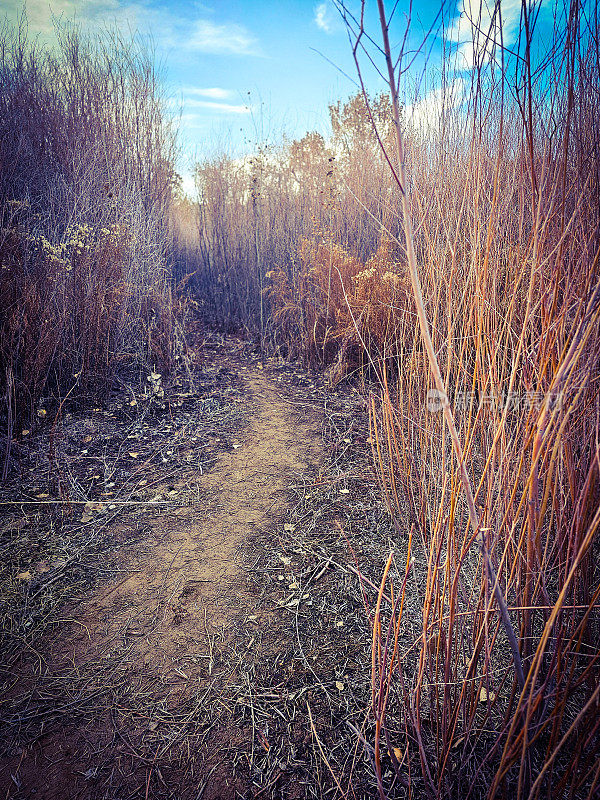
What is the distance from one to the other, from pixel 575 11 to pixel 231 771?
6.44 ft

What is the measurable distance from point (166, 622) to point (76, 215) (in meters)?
3.67

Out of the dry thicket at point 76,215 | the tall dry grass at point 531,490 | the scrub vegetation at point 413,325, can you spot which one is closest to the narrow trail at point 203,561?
the scrub vegetation at point 413,325

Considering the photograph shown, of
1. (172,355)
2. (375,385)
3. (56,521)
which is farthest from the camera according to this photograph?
(172,355)

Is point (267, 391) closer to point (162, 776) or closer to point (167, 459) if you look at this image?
point (167, 459)

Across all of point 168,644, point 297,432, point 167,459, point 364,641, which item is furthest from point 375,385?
point 168,644

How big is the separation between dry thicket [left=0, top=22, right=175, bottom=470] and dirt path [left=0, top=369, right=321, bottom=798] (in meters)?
1.19

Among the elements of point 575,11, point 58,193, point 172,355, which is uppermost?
point 58,193

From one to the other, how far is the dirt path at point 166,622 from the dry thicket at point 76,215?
119 cm

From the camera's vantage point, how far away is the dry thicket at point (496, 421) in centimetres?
77

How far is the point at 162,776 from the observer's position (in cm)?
113

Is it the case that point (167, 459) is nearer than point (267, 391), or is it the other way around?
point (167, 459)

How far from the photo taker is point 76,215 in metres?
3.71

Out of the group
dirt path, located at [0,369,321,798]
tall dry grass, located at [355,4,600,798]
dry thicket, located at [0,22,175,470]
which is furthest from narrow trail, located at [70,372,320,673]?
dry thicket, located at [0,22,175,470]

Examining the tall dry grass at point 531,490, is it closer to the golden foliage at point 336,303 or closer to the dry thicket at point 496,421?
the dry thicket at point 496,421
